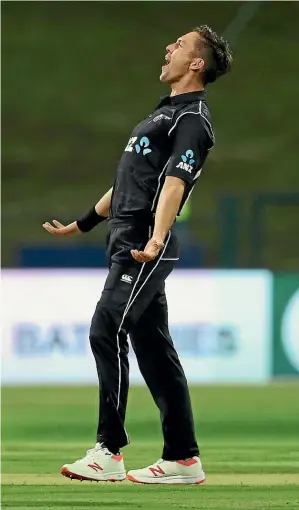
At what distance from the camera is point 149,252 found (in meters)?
4.88

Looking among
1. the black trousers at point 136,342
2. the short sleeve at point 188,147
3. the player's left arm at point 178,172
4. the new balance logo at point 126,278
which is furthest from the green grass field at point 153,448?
the short sleeve at point 188,147

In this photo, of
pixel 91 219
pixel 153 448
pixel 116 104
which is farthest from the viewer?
pixel 116 104

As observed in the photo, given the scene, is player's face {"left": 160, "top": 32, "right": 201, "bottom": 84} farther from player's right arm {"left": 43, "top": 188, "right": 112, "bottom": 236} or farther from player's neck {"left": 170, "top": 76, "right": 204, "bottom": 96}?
player's right arm {"left": 43, "top": 188, "right": 112, "bottom": 236}

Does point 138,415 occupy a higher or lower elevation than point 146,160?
lower

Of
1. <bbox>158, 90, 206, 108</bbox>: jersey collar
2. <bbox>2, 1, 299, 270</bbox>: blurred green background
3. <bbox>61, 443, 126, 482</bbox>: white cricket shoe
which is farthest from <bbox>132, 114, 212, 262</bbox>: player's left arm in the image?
<bbox>2, 1, 299, 270</bbox>: blurred green background

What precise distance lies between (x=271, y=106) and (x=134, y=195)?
748 inches

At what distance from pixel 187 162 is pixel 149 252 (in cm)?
45

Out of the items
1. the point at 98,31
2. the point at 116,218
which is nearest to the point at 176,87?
the point at 116,218

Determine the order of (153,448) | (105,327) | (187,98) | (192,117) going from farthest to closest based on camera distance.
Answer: (153,448) < (187,98) < (192,117) < (105,327)

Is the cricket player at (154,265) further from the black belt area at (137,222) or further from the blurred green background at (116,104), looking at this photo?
the blurred green background at (116,104)

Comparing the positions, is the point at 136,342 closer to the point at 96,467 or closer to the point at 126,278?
the point at 126,278

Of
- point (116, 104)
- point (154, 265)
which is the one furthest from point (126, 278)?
point (116, 104)

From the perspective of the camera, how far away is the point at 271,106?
23.8 meters

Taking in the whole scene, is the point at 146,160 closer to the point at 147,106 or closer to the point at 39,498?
the point at 39,498
